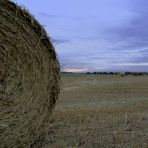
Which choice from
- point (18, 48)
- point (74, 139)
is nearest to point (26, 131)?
point (74, 139)

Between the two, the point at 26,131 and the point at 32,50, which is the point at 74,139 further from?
the point at 32,50

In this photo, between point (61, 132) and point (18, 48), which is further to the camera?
point (61, 132)

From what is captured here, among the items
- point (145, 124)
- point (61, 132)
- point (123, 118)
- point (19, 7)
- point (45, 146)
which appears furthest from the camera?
point (123, 118)

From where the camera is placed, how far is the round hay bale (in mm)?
5852

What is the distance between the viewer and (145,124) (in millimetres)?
7695

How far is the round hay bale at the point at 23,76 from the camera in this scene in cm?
585

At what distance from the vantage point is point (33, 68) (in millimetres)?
6145

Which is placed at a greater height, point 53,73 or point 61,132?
point 53,73

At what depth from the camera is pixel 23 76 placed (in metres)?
6.08

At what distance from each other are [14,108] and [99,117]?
9.82 ft

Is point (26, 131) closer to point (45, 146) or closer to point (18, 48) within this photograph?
point (45, 146)

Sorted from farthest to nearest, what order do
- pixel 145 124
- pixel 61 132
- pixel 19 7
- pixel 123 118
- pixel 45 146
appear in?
pixel 123 118, pixel 145 124, pixel 61 132, pixel 45 146, pixel 19 7

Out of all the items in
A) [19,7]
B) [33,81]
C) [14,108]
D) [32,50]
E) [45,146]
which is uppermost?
[19,7]

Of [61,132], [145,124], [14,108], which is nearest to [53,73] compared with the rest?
[14,108]
